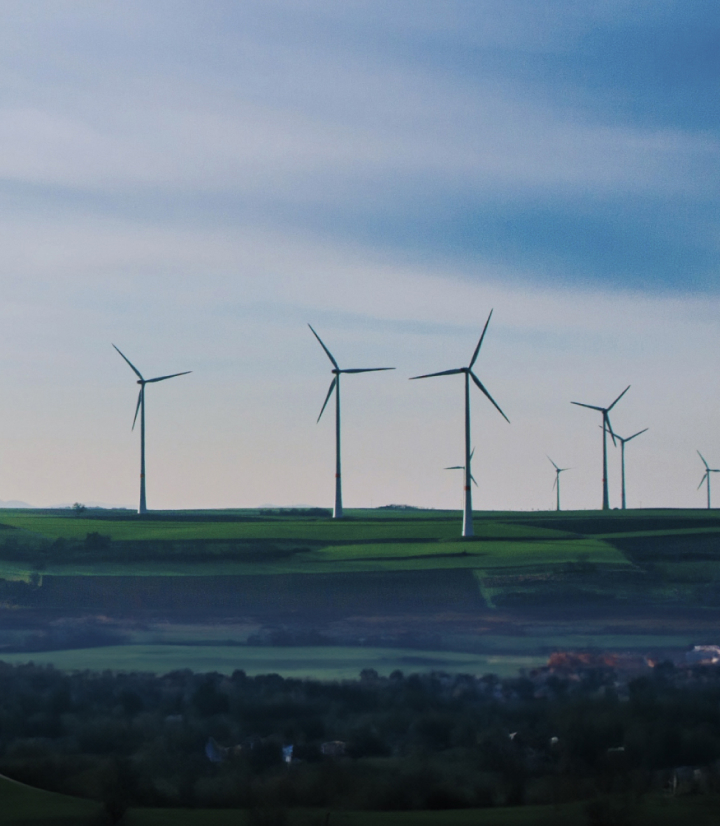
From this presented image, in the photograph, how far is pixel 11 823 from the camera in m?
25.6

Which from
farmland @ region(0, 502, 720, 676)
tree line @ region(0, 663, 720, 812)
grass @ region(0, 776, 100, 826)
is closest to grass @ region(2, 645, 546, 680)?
Result: farmland @ region(0, 502, 720, 676)

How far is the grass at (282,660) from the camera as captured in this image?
5944cm

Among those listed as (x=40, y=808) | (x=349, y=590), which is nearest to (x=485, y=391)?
(x=349, y=590)

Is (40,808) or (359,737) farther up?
(359,737)

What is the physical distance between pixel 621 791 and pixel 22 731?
19.6 metres

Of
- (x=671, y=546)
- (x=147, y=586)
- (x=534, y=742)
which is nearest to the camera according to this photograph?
(x=534, y=742)

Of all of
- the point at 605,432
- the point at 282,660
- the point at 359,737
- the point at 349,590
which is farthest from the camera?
the point at 605,432

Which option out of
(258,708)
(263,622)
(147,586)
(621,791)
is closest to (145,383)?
(147,586)

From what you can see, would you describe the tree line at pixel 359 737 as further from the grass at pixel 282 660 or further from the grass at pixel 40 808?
the grass at pixel 282 660

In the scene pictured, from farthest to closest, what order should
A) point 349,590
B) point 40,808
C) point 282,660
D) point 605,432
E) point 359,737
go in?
point 605,432 < point 349,590 < point 282,660 < point 359,737 < point 40,808

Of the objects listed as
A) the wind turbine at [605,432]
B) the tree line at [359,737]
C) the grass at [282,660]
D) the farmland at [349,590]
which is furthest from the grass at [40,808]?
the wind turbine at [605,432]

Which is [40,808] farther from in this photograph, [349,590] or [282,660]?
[349,590]

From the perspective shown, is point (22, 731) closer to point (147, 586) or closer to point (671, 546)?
point (147, 586)

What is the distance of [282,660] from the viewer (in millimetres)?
64250
